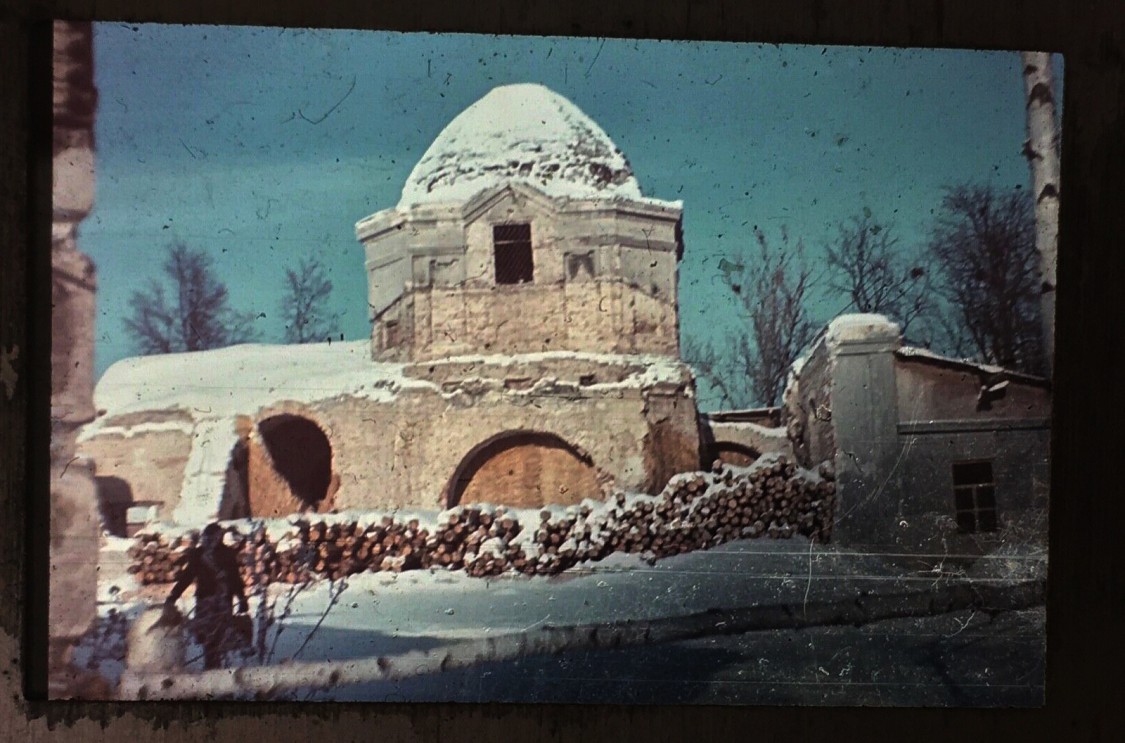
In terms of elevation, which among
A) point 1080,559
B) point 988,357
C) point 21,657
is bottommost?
point 21,657

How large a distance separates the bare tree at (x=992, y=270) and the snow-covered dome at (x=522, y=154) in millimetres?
1082

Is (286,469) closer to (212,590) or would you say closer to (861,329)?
(212,590)

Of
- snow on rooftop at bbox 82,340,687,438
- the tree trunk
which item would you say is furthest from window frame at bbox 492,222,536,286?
the tree trunk

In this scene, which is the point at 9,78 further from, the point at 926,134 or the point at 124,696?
the point at 926,134

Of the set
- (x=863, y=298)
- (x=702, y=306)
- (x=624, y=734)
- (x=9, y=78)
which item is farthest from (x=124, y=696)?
(x=863, y=298)

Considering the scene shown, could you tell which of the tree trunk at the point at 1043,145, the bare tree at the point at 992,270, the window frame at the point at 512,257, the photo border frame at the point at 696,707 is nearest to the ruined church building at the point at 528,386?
the window frame at the point at 512,257

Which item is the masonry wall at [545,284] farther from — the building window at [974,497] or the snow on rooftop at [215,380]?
the building window at [974,497]

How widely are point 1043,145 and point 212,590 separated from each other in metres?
3.14

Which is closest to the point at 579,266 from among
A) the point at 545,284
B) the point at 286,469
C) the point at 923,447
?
the point at 545,284

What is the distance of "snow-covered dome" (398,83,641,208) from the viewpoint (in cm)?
349

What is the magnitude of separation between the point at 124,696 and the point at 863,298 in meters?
2.78

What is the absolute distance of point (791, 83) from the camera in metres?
3.50

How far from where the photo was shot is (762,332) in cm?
353

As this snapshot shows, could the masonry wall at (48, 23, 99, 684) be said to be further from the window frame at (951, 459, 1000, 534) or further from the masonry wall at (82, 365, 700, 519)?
the window frame at (951, 459, 1000, 534)
